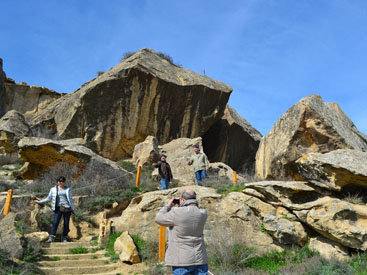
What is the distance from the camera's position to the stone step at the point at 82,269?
21.6 ft

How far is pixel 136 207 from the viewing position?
9.07 metres

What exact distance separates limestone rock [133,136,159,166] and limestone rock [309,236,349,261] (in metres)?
9.11

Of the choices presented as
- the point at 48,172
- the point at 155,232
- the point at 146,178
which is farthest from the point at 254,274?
the point at 48,172

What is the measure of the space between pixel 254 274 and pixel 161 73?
13.4m

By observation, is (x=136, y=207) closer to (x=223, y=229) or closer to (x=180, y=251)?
(x=223, y=229)

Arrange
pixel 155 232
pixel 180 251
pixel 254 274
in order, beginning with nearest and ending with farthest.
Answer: pixel 180 251 → pixel 254 274 → pixel 155 232

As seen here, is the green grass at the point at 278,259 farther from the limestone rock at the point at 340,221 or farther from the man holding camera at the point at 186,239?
the man holding camera at the point at 186,239

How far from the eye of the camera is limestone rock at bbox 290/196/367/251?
6.77 meters

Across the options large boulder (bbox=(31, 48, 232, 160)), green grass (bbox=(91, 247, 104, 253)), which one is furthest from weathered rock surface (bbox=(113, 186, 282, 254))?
large boulder (bbox=(31, 48, 232, 160))

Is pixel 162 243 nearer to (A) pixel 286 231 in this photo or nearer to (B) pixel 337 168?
(A) pixel 286 231

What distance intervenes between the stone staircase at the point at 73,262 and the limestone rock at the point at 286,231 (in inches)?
139

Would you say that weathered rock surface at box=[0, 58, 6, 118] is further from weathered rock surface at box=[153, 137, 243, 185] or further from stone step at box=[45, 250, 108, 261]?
stone step at box=[45, 250, 108, 261]

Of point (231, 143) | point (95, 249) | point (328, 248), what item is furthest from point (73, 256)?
point (231, 143)

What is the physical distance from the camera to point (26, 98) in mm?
29969
